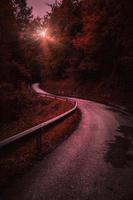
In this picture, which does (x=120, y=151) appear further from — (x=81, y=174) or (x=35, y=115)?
(x=35, y=115)

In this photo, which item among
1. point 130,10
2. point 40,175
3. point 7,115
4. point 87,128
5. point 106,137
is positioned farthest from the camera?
point 130,10

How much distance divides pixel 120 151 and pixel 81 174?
2764 millimetres

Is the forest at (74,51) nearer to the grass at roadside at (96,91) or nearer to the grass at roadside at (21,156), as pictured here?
the grass at roadside at (96,91)

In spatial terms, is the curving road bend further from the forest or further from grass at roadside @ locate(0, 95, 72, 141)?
the forest

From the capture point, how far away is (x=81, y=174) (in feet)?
17.8

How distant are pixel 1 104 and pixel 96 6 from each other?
20.1m

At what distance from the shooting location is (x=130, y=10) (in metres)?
19.6

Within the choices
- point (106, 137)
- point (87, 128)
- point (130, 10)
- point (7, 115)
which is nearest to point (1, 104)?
point (7, 115)

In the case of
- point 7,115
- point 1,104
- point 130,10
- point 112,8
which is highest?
point 112,8

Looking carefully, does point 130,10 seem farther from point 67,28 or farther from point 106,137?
point 67,28

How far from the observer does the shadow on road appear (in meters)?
6.49

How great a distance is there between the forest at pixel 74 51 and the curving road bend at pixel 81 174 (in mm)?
11122

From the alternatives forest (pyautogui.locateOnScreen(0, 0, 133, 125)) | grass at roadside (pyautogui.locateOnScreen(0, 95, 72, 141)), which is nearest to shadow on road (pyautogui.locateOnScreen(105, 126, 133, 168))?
grass at roadside (pyautogui.locateOnScreen(0, 95, 72, 141))

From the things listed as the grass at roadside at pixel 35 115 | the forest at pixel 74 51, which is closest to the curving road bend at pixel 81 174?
the grass at roadside at pixel 35 115
